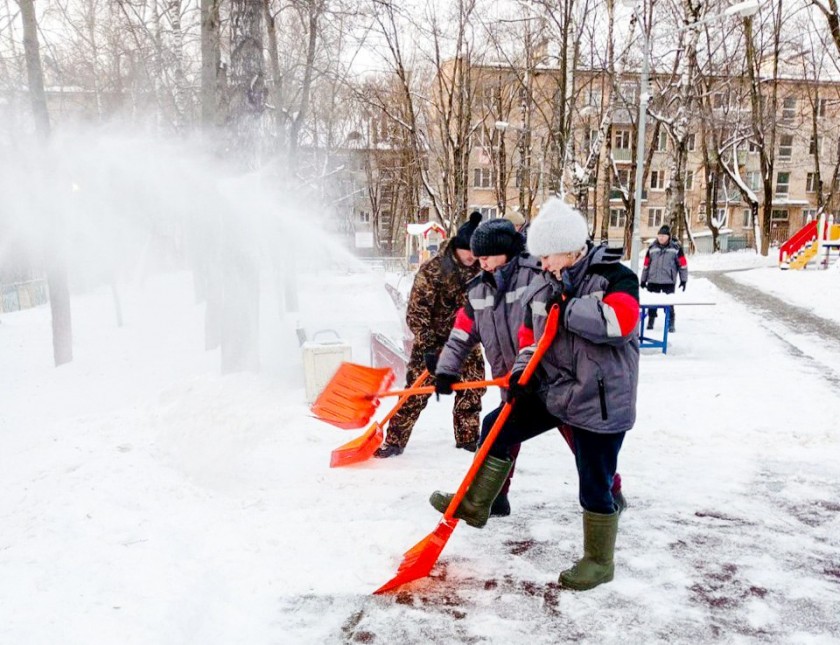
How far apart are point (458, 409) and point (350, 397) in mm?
936

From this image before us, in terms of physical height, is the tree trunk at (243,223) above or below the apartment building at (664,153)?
below

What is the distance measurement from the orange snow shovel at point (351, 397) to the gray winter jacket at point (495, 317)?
1.94 feet

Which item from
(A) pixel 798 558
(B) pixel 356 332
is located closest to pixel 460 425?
(A) pixel 798 558

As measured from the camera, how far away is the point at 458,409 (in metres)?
4.67

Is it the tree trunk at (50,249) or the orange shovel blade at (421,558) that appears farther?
the tree trunk at (50,249)

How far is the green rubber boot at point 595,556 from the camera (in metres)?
2.85

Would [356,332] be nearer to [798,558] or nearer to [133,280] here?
[798,558]

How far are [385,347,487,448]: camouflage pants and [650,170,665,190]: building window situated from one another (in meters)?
47.0

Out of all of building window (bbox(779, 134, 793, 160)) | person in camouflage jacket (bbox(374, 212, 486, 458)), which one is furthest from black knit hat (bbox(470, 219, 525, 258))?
building window (bbox(779, 134, 793, 160))

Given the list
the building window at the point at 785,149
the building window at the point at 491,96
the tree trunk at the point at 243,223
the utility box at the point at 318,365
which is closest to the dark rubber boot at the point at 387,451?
the utility box at the point at 318,365

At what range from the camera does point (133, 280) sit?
1086 inches

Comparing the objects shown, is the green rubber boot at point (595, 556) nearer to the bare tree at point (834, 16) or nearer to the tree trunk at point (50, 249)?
the tree trunk at point (50, 249)

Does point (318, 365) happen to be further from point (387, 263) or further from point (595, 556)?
point (387, 263)

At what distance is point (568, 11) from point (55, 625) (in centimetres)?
1774
